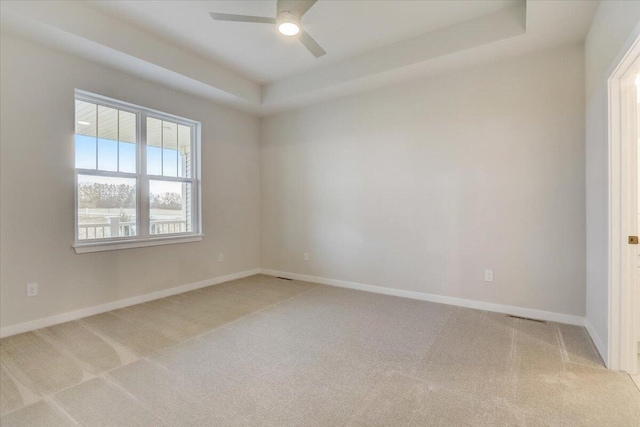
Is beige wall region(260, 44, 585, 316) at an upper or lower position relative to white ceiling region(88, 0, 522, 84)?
lower

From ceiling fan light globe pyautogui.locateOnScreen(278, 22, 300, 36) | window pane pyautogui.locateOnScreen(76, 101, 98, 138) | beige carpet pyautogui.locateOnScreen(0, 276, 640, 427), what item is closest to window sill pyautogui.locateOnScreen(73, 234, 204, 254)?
beige carpet pyautogui.locateOnScreen(0, 276, 640, 427)

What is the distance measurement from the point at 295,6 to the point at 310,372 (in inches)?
100

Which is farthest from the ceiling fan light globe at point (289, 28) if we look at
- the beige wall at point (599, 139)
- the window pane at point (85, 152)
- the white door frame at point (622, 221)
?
the window pane at point (85, 152)

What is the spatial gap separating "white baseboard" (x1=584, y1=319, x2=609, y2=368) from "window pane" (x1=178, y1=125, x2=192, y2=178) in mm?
4636

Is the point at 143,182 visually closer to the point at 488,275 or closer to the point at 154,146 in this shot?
the point at 154,146

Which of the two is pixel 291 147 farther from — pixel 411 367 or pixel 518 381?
pixel 518 381

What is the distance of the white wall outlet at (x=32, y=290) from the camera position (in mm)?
2773

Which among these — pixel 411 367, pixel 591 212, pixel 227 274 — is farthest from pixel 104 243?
pixel 591 212

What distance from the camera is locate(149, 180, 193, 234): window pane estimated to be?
3.86 meters

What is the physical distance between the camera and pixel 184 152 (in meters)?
4.19

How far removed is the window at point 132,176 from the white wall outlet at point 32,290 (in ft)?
1.47

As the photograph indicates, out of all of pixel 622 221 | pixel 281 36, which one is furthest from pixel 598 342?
pixel 281 36

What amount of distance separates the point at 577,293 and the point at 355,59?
3.35 meters

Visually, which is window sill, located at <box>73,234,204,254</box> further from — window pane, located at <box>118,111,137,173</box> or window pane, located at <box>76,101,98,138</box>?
window pane, located at <box>76,101,98,138</box>
